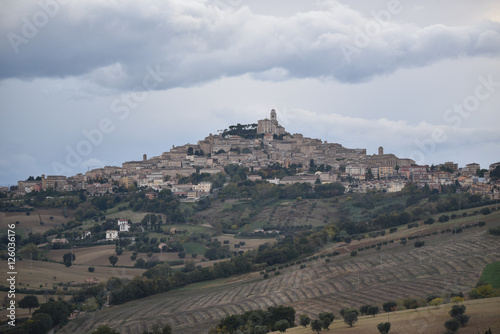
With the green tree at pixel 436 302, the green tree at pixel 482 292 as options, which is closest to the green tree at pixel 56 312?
the green tree at pixel 436 302

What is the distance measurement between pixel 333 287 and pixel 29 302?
17.3 meters

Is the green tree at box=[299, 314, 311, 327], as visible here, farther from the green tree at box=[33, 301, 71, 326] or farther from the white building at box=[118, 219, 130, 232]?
the white building at box=[118, 219, 130, 232]

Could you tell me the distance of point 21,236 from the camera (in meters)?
57.2

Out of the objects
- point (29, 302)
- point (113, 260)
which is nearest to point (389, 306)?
point (29, 302)

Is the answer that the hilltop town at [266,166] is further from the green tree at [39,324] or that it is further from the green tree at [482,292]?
the green tree at [39,324]

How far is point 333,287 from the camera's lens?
113ft

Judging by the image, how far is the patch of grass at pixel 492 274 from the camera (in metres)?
29.2

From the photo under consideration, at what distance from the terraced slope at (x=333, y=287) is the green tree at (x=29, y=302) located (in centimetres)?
336

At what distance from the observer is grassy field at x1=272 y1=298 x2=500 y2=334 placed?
2136 cm

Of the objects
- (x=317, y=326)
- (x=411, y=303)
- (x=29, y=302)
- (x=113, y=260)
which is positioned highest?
(x=411, y=303)

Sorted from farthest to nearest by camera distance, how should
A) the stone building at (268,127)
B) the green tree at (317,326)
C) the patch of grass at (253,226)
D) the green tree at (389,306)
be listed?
the stone building at (268,127), the patch of grass at (253,226), the green tree at (389,306), the green tree at (317,326)

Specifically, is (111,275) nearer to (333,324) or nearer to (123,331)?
(123,331)

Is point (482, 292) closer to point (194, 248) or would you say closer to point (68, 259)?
point (194, 248)

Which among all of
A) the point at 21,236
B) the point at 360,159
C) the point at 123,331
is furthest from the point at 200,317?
the point at 360,159
